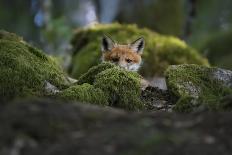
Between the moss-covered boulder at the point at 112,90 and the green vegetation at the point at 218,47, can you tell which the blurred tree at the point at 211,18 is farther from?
the moss-covered boulder at the point at 112,90

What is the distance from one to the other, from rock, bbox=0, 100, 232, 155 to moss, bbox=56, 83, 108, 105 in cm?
246

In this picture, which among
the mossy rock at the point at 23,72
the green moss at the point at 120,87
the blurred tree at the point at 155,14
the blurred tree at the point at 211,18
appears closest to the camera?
the mossy rock at the point at 23,72

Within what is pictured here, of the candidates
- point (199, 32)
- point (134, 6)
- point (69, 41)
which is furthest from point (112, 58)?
point (199, 32)

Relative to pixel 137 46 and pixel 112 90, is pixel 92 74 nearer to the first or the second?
pixel 112 90

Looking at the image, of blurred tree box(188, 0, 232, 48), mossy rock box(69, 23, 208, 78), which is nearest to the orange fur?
mossy rock box(69, 23, 208, 78)

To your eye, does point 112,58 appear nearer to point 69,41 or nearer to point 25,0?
point 69,41

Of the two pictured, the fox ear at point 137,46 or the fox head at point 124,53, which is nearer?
the fox head at point 124,53

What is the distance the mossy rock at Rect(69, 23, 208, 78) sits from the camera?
16.2 m

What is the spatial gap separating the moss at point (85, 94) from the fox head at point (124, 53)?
4470 millimetres

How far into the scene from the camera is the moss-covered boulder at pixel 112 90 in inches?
290

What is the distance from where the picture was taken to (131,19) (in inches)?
907

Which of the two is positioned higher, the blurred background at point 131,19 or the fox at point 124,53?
the blurred background at point 131,19

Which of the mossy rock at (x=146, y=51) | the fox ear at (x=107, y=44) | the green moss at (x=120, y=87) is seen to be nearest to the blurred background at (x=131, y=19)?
the mossy rock at (x=146, y=51)

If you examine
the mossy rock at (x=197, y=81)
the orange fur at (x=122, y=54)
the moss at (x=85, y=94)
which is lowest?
the moss at (x=85, y=94)
